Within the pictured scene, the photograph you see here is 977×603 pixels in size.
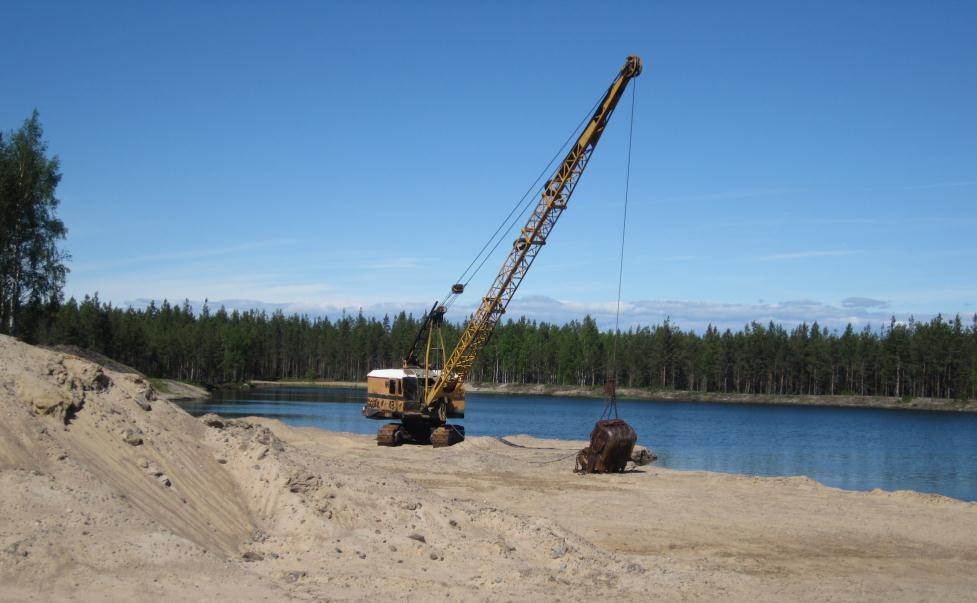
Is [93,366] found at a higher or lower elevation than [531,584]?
higher

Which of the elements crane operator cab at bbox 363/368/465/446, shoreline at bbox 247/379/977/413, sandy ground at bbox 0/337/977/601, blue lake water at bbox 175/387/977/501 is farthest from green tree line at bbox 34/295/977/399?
sandy ground at bbox 0/337/977/601

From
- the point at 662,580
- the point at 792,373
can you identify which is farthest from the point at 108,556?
the point at 792,373

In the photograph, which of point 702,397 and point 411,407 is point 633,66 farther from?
point 702,397

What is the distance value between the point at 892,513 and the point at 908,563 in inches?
244

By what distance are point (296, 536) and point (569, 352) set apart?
5474 inches

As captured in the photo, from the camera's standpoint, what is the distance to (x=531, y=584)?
42.3 feet

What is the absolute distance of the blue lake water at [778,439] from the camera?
1464 inches

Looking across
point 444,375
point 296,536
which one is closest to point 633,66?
point 444,375

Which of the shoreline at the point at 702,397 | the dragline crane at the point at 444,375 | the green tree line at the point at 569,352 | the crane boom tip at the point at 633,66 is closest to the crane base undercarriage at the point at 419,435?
the dragline crane at the point at 444,375

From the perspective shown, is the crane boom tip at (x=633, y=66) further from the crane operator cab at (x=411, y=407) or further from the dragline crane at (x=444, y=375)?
the crane operator cab at (x=411, y=407)

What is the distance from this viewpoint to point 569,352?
496 ft

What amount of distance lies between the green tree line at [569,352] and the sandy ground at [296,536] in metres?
80.9

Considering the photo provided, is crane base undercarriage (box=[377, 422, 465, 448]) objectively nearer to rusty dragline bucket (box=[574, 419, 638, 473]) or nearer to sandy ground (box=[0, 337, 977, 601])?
rusty dragline bucket (box=[574, 419, 638, 473])

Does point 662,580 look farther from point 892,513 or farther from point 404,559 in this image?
point 892,513
